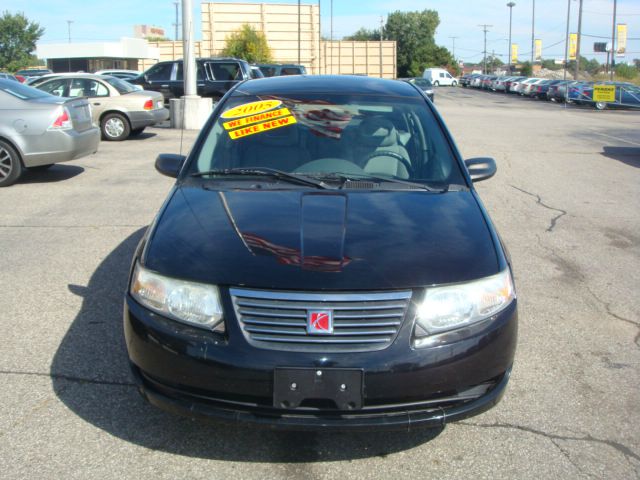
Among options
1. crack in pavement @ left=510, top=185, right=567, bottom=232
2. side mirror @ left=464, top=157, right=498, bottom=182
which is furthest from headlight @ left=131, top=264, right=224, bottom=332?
crack in pavement @ left=510, top=185, right=567, bottom=232

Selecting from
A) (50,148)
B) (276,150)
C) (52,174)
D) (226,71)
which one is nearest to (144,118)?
(52,174)

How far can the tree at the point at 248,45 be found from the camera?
1929 inches

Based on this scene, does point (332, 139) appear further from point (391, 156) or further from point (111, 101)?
point (111, 101)

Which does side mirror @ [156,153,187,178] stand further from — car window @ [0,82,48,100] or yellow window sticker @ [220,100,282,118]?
car window @ [0,82,48,100]

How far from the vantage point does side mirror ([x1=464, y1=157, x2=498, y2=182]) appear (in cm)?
434

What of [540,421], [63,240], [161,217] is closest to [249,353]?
[161,217]

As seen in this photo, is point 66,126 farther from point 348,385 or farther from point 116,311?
point 348,385

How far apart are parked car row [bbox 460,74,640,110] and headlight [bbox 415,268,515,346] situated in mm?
33244

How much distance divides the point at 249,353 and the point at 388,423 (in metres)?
0.62

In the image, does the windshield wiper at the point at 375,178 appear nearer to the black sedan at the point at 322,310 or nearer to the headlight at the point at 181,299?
the black sedan at the point at 322,310

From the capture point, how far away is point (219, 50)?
53906 mm

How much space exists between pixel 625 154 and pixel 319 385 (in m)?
13.3

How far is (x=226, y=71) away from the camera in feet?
67.7

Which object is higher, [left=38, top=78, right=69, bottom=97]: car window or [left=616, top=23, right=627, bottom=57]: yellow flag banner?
[left=616, top=23, right=627, bottom=57]: yellow flag banner
